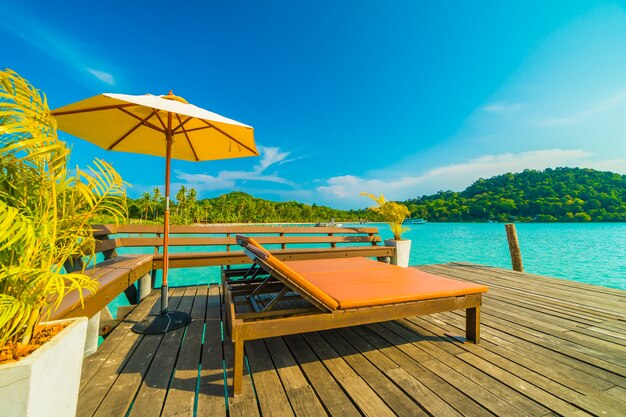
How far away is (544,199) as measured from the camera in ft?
103

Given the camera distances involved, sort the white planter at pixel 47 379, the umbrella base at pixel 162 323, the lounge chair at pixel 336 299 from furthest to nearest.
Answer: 1. the umbrella base at pixel 162 323
2. the lounge chair at pixel 336 299
3. the white planter at pixel 47 379

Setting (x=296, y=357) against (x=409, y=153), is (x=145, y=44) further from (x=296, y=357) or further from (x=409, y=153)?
(x=409, y=153)

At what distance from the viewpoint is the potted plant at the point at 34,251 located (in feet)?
2.79

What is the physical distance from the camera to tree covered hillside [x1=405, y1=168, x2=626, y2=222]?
2923 cm

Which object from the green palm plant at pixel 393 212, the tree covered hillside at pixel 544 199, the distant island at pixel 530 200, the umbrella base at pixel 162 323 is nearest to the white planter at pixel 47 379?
the umbrella base at pixel 162 323

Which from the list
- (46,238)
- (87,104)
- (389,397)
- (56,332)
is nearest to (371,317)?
(389,397)

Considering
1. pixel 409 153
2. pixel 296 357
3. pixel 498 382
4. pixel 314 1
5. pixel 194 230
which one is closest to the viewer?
pixel 498 382

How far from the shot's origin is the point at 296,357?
84.3 inches

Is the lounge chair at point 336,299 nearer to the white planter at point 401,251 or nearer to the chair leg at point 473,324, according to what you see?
the chair leg at point 473,324

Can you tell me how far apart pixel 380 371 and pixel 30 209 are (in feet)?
7.31

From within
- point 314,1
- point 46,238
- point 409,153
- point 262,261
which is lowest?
point 262,261

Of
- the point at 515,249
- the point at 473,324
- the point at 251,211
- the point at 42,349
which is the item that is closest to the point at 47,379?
the point at 42,349

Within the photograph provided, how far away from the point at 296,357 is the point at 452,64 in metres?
35.4

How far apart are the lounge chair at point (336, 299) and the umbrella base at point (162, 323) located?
0.67 metres
